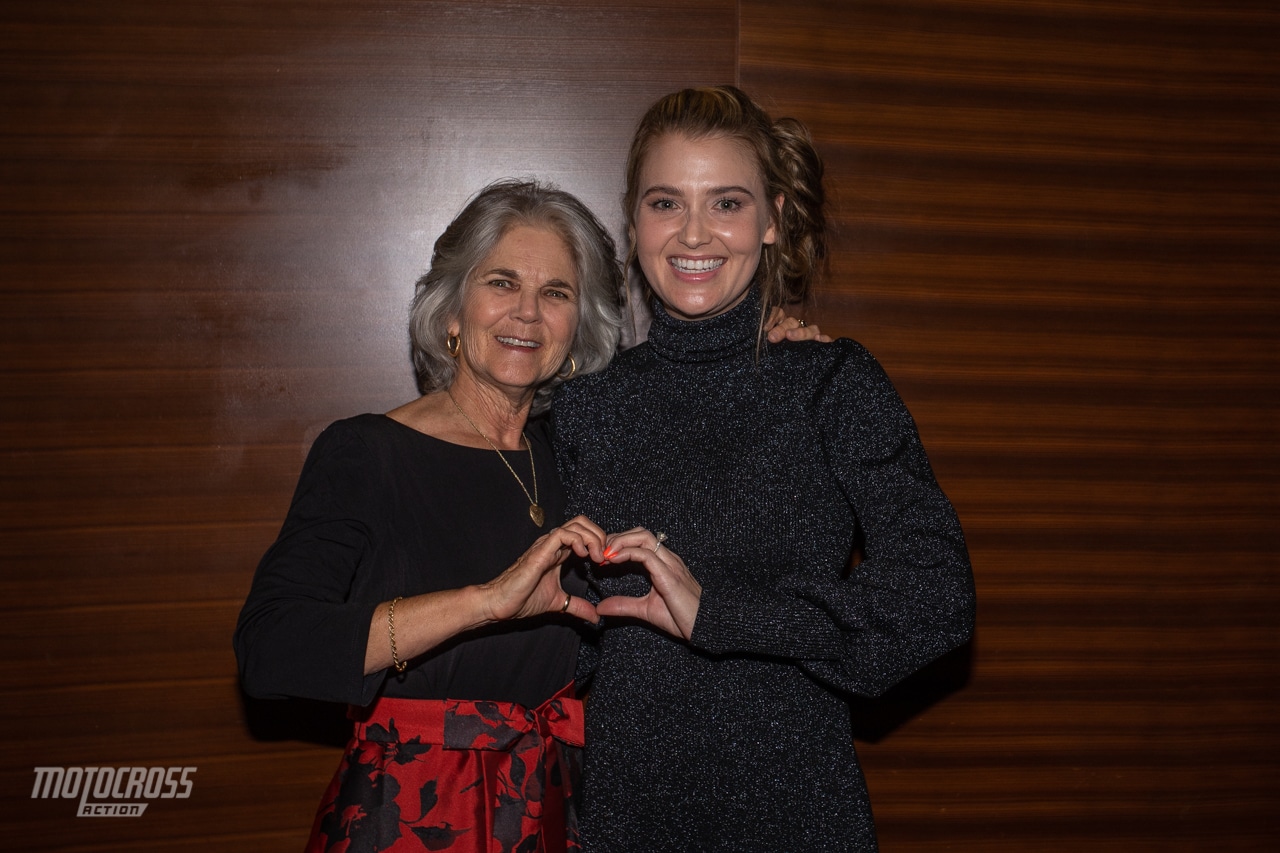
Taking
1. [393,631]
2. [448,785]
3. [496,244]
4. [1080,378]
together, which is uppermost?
[496,244]

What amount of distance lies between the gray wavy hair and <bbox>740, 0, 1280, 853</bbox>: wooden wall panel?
61 centimetres

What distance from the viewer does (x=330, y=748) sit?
2211mm

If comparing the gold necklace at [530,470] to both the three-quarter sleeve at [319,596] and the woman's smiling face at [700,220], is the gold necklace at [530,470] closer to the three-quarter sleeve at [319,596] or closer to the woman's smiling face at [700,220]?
the three-quarter sleeve at [319,596]

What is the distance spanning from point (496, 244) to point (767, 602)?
2.88 ft

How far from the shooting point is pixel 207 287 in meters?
2.13

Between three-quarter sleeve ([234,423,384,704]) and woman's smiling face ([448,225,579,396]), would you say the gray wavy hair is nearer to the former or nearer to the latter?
woman's smiling face ([448,225,579,396])

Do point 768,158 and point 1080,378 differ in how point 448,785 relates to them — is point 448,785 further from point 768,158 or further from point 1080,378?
point 1080,378

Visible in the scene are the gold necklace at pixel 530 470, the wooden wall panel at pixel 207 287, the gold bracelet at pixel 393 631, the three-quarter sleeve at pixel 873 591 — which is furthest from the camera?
the wooden wall panel at pixel 207 287

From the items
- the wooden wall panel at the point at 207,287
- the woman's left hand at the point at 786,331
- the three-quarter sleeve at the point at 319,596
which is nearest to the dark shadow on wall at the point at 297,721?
the wooden wall panel at the point at 207,287

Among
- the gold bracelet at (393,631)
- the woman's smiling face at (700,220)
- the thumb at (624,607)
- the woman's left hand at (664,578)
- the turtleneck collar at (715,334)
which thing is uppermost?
the woman's smiling face at (700,220)

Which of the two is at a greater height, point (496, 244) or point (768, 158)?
point (768, 158)

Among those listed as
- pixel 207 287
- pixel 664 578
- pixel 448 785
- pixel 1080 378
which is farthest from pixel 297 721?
pixel 1080 378

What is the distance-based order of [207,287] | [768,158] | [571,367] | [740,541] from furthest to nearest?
[207,287], [571,367], [768,158], [740,541]

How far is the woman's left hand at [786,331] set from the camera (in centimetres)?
166
